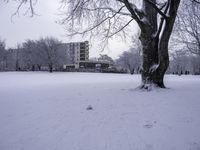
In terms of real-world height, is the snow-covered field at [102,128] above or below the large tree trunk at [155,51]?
below

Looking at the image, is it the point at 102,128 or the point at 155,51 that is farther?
the point at 155,51

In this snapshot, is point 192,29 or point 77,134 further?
point 192,29

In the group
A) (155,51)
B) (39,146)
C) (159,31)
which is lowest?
(39,146)

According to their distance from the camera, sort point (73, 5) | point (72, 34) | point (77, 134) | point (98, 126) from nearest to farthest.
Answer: point (77, 134), point (98, 126), point (73, 5), point (72, 34)

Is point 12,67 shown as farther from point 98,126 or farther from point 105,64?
point 98,126

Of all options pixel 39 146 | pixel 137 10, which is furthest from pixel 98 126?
pixel 137 10

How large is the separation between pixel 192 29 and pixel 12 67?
74892 mm

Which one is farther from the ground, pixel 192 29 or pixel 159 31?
pixel 192 29

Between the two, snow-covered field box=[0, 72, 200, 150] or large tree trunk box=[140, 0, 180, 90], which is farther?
large tree trunk box=[140, 0, 180, 90]

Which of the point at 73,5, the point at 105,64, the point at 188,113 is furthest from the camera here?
the point at 105,64

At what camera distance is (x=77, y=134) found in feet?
11.1

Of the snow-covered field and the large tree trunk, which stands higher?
the large tree trunk

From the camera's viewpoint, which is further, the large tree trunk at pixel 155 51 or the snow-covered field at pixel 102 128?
the large tree trunk at pixel 155 51

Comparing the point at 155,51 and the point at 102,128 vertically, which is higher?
the point at 155,51
